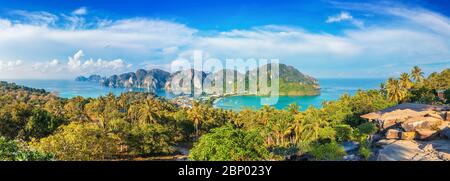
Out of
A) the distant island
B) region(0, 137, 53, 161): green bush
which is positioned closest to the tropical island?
region(0, 137, 53, 161): green bush

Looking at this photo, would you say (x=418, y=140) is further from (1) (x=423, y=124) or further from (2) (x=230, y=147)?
(2) (x=230, y=147)

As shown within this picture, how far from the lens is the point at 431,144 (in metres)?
9.20

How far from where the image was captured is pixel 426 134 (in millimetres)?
10188

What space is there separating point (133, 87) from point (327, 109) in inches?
846

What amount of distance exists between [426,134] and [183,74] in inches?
299

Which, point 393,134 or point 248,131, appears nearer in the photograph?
point 248,131

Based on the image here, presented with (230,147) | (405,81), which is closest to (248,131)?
(230,147)

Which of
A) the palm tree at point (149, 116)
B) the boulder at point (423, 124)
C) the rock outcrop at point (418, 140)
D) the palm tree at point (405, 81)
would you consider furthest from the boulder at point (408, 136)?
the palm tree at point (405, 81)

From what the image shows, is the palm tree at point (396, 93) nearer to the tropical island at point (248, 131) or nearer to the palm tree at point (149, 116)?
the tropical island at point (248, 131)
